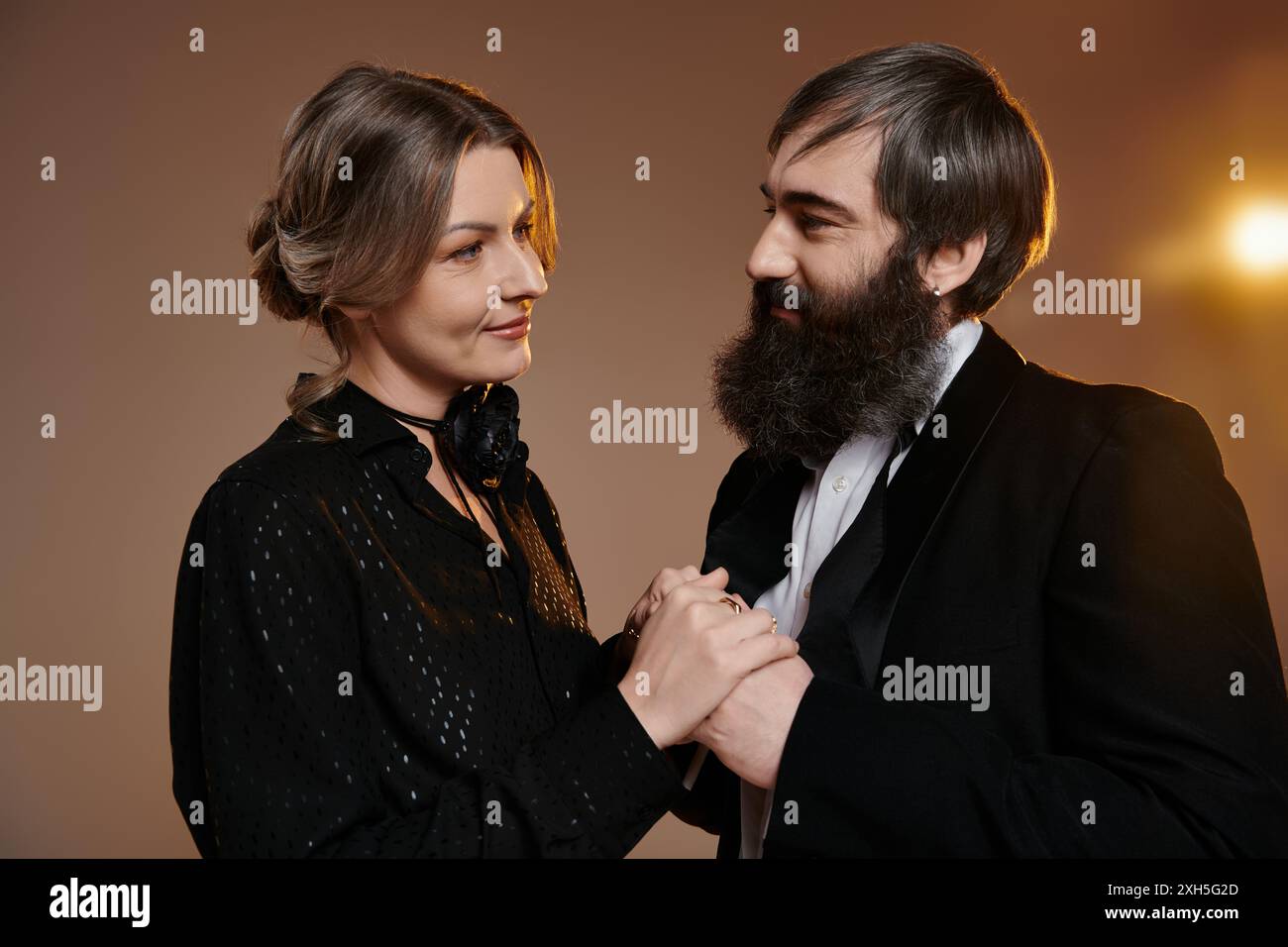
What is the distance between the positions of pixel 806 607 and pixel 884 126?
0.81m

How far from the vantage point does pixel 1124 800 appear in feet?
5.09

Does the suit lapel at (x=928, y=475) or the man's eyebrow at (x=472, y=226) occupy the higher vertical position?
the man's eyebrow at (x=472, y=226)

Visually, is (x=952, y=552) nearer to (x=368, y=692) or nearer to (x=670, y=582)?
(x=670, y=582)

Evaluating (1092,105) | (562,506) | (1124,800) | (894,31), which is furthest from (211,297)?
(1124,800)

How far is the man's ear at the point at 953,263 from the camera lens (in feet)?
6.79

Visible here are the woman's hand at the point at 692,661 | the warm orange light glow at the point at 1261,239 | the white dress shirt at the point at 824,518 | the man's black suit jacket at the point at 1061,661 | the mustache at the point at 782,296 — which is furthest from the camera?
Result: the warm orange light glow at the point at 1261,239

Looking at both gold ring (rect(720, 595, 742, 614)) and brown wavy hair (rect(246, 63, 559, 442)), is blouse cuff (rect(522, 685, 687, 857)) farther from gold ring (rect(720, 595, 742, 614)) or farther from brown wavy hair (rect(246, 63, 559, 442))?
brown wavy hair (rect(246, 63, 559, 442))

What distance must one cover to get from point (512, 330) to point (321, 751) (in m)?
0.77

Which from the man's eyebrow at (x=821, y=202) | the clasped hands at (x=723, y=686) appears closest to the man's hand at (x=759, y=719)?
the clasped hands at (x=723, y=686)

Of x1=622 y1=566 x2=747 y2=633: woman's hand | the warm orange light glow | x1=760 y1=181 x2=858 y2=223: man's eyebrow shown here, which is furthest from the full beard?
the warm orange light glow

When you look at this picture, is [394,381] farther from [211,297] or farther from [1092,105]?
[1092,105]

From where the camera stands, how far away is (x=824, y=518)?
6.64 feet

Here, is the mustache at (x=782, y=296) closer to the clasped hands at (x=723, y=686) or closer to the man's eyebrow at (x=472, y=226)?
the man's eyebrow at (x=472, y=226)

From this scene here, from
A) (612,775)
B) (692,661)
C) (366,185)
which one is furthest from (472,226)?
(612,775)
